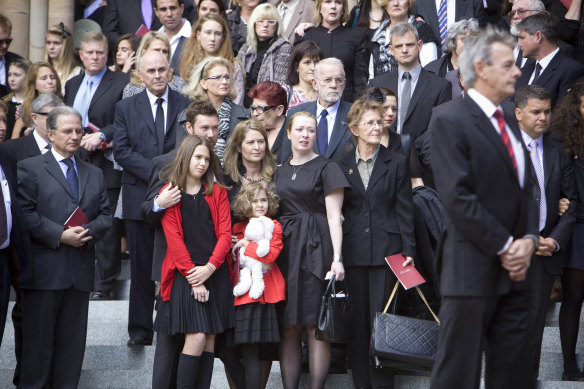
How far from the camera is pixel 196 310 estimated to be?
5961 millimetres

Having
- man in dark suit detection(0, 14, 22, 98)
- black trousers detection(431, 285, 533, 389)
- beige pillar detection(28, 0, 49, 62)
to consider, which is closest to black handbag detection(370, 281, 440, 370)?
black trousers detection(431, 285, 533, 389)

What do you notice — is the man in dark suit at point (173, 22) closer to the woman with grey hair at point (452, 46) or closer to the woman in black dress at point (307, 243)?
the woman with grey hair at point (452, 46)

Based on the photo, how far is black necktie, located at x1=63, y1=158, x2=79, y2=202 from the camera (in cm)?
655

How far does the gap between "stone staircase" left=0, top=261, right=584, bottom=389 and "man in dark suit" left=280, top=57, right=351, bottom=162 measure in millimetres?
1749

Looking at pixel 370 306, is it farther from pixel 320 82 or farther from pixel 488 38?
pixel 488 38

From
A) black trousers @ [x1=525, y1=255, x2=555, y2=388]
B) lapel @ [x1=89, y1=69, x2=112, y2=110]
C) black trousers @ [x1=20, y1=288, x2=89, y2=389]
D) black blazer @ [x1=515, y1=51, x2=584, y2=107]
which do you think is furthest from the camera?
lapel @ [x1=89, y1=69, x2=112, y2=110]

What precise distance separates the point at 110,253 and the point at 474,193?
14.4 ft

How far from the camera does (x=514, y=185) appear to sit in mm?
4434

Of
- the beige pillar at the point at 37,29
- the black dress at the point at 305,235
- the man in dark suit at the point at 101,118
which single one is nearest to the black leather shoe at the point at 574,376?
the black dress at the point at 305,235

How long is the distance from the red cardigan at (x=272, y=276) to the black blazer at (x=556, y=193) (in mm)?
1771

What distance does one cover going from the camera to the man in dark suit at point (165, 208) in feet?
19.8

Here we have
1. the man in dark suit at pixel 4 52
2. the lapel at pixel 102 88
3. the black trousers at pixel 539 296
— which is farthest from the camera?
the man in dark suit at pixel 4 52

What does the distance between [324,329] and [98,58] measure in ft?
12.4

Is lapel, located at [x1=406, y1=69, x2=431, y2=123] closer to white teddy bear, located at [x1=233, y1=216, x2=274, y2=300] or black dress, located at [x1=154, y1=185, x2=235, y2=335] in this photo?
white teddy bear, located at [x1=233, y1=216, x2=274, y2=300]
